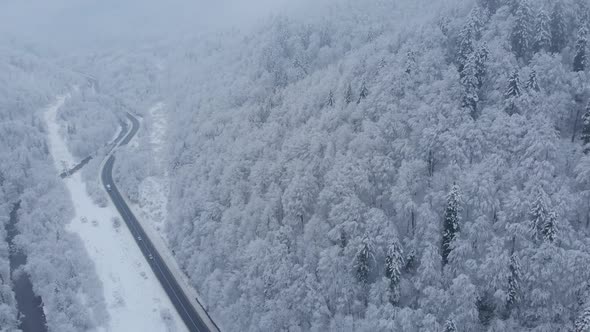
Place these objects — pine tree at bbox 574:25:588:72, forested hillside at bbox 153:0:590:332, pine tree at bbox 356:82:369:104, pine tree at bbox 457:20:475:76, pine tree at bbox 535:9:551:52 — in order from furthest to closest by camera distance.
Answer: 1. pine tree at bbox 356:82:369:104
2. pine tree at bbox 457:20:475:76
3. pine tree at bbox 535:9:551:52
4. pine tree at bbox 574:25:588:72
5. forested hillside at bbox 153:0:590:332

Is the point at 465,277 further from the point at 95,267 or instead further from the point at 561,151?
the point at 95,267

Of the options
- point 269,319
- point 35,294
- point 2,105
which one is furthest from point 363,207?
point 2,105

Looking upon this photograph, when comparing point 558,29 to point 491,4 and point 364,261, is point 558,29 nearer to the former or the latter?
point 491,4

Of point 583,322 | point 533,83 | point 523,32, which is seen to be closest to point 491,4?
point 523,32

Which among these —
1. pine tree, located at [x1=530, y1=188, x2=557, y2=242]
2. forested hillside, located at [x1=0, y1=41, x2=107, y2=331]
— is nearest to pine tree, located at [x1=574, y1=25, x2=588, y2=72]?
pine tree, located at [x1=530, y1=188, x2=557, y2=242]

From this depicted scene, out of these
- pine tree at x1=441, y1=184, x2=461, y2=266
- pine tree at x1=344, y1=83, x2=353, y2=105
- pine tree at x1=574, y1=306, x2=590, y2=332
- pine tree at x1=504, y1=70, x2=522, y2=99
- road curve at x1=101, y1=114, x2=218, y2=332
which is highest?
pine tree at x1=504, y1=70, x2=522, y2=99

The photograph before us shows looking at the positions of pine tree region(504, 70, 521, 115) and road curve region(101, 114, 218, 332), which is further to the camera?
road curve region(101, 114, 218, 332)

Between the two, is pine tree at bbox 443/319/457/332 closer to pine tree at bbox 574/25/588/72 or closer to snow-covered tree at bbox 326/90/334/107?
pine tree at bbox 574/25/588/72
